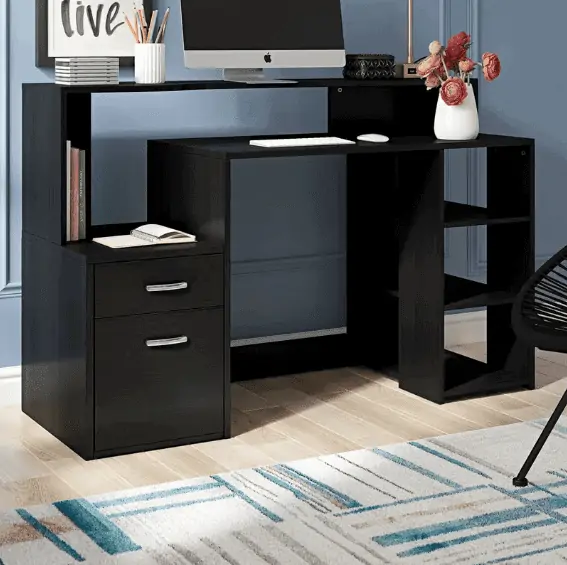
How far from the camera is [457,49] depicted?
3.60 m

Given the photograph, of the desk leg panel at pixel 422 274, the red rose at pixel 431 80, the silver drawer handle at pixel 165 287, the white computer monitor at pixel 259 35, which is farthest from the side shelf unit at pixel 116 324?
the red rose at pixel 431 80

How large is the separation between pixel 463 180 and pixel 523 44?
556mm

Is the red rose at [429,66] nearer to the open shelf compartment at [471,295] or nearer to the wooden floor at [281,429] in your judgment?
the open shelf compartment at [471,295]

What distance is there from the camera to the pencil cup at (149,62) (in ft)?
10.9

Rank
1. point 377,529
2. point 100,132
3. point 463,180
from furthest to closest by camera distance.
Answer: point 463,180 < point 100,132 < point 377,529

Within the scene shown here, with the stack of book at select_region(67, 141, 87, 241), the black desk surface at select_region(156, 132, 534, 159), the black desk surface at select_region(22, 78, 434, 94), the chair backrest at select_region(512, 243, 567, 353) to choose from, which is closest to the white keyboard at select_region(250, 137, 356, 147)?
the black desk surface at select_region(156, 132, 534, 159)

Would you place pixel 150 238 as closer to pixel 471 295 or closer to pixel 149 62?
pixel 149 62

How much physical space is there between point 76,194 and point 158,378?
0.56 meters

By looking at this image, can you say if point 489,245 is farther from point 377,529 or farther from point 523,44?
point 377,529

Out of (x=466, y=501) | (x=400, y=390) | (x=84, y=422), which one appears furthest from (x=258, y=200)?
(x=466, y=501)

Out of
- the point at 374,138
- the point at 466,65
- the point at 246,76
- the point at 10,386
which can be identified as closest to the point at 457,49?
the point at 466,65

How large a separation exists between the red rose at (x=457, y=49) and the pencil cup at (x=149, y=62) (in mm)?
894

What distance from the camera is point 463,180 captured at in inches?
171

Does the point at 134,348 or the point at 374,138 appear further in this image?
the point at 374,138
